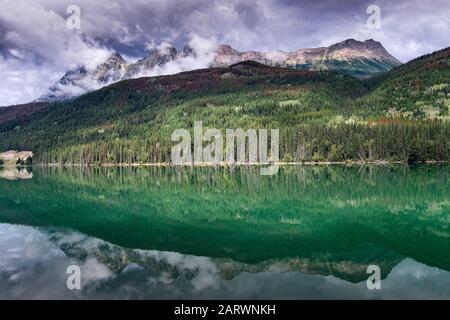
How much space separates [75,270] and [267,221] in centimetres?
1913

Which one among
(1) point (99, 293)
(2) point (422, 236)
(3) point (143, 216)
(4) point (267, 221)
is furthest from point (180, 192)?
(1) point (99, 293)

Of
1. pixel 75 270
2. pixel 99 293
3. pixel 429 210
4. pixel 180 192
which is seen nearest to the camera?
pixel 99 293

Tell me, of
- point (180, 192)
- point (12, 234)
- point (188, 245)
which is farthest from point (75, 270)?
point (180, 192)

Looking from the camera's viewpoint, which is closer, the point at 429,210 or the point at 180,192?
the point at 429,210

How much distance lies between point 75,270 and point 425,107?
200 meters

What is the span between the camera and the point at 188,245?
30.5m

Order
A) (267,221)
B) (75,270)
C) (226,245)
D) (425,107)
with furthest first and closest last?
1. (425,107)
2. (267,221)
3. (226,245)
4. (75,270)

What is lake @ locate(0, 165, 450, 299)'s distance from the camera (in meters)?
21.0

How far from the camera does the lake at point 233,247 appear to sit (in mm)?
20953

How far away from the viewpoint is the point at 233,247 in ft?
96.8

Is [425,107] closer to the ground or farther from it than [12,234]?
farther from it
